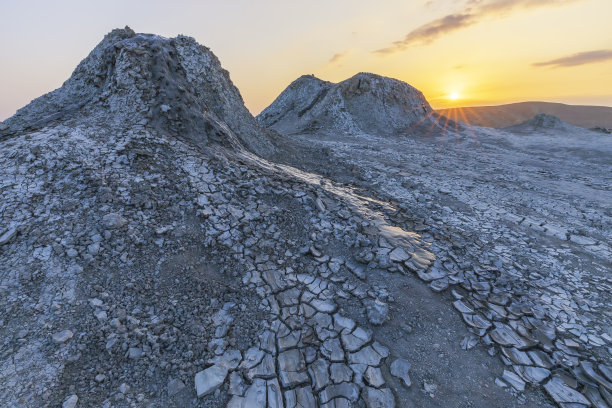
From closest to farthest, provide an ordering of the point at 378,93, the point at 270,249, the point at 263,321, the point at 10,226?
the point at 263,321, the point at 10,226, the point at 270,249, the point at 378,93

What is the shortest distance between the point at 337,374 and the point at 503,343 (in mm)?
2278

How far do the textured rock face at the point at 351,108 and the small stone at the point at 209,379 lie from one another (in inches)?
746

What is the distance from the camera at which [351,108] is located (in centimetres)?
2294

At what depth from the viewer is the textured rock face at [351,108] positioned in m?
22.0

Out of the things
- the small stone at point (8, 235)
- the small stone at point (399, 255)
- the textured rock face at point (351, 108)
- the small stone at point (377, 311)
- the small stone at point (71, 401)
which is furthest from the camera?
the textured rock face at point (351, 108)

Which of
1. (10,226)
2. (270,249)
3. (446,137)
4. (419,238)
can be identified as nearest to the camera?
(10,226)

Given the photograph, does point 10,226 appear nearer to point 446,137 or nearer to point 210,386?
point 210,386

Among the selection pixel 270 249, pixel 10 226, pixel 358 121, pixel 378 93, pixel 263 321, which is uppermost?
pixel 378 93

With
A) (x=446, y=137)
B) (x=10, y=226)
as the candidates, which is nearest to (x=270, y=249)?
(x=10, y=226)

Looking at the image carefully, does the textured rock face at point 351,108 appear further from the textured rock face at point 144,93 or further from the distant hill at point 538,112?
the distant hill at point 538,112

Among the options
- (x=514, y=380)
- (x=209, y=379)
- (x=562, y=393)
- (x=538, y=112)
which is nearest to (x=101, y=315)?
(x=209, y=379)

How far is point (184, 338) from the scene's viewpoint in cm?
349

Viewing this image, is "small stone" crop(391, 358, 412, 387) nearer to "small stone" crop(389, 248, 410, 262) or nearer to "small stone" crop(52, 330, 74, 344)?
"small stone" crop(389, 248, 410, 262)

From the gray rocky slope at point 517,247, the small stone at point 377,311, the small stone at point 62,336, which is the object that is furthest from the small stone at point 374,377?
the small stone at point 62,336
